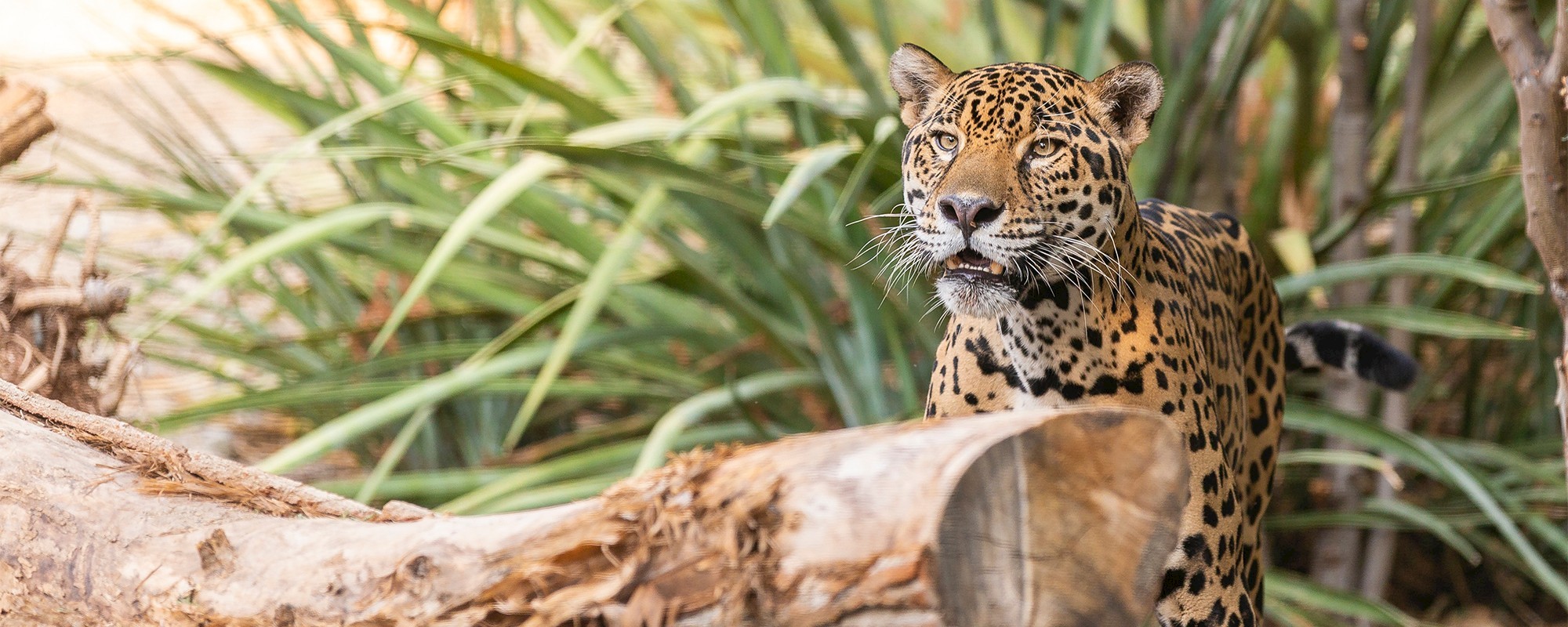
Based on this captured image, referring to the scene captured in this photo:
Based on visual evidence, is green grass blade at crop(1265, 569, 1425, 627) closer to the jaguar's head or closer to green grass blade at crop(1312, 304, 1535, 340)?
green grass blade at crop(1312, 304, 1535, 340)

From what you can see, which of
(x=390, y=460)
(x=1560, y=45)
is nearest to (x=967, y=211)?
(x=1560, y=45)

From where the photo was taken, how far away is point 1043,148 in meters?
1.72

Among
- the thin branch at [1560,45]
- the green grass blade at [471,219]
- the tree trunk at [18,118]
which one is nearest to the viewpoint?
the thin branch at [1560,45]

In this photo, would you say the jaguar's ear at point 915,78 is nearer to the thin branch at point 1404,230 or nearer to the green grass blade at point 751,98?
the green grass blade at point 751,98

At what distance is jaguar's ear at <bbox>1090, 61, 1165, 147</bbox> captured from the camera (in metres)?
1.73

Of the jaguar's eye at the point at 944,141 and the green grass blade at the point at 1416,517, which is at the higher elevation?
the jaguar's eye at the point at 944,141

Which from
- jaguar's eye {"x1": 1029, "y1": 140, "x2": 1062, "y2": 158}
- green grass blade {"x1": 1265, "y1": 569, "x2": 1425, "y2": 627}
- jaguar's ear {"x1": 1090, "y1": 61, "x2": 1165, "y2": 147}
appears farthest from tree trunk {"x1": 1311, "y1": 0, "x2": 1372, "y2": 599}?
jaguar's eye {"x1": 1029, "y1": 140, "x2": 1062, "y2": 158}

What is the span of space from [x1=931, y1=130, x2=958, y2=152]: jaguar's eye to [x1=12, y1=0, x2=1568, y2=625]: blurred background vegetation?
0.96 metres

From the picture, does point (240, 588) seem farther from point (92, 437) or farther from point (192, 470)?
point (92, 437)

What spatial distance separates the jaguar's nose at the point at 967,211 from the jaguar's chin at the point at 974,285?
4cm

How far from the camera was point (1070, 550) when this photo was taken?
119 cm

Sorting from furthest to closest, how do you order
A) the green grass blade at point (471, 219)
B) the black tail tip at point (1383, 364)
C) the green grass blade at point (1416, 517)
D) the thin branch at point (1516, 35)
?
1. the green grass blade at point (1416, 517)
2. the green grass blade at point (471, 219)
3. the black tail tip at point (1383, 364)
4. the thin branch at point (1516, 35)

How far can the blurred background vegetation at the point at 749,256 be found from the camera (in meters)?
3.26

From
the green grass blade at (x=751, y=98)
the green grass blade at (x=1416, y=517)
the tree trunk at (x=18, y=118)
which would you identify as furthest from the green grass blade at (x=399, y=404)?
the green grass blade at (x=1416, y=517)
